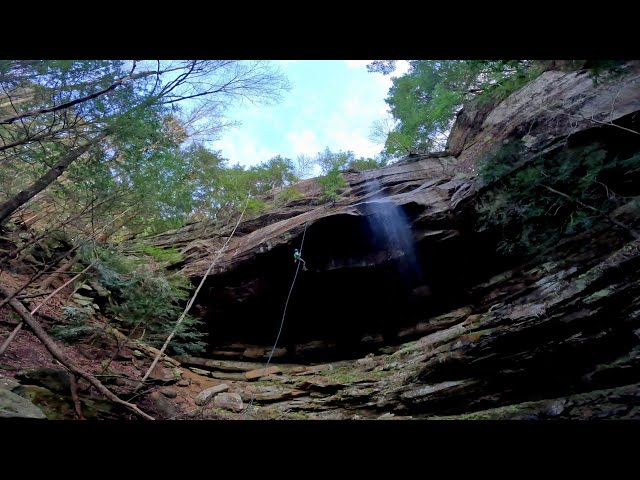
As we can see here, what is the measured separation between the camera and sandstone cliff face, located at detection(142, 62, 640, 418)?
11.4ft

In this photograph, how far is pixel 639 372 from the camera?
9.46ft

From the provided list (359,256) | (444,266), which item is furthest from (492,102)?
(359,256)

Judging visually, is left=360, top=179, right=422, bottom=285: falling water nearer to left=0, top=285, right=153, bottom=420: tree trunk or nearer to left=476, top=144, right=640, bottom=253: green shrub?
left=476, top=144, right=640, bottom=253: green shrub

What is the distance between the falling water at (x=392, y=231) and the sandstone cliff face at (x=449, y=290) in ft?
0.15

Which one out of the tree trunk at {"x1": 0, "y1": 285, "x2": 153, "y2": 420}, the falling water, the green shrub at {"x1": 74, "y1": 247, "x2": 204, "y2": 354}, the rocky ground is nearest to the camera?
the tree trunk at {"x1": 0, "y1": 285, "x2": 153, "y2": 420}

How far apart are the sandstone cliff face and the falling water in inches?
1.9

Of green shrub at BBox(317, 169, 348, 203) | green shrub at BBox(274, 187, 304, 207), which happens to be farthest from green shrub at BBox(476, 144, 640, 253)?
green shrub at BBox(274, 187, 304, 207)

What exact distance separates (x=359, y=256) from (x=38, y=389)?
5.56m

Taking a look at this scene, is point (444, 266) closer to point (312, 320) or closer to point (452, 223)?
point (452, 223)

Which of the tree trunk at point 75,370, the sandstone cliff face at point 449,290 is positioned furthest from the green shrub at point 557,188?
the tree trunk at point 75,370

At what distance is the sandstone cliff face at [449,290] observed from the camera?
11.4 ft

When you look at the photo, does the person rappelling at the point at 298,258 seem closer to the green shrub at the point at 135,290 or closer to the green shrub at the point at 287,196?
the green shrub at the point at 287,196

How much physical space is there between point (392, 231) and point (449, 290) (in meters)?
2.01

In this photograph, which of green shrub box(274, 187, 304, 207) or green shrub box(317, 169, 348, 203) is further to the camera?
green shrub box(274, 187, 304, 207)
